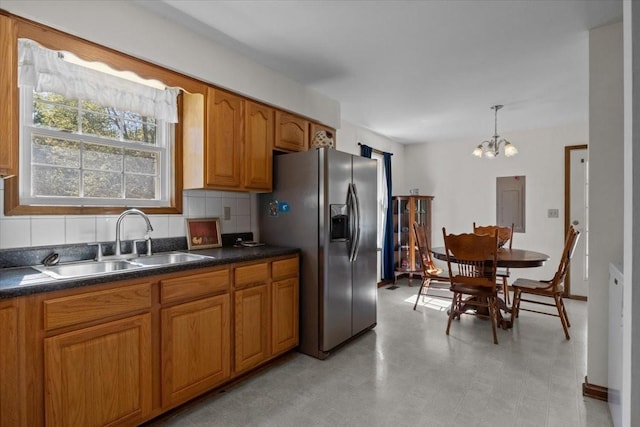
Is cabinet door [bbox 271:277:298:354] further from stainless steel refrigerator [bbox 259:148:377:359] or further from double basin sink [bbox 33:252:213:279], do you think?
double basin sink [bbox 33:252:213:279]

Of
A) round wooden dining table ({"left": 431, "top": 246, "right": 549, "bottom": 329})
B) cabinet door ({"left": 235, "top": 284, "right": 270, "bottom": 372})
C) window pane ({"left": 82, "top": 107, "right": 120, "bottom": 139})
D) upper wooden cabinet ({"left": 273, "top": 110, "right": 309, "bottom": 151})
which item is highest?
upper wooden cabinet ({"left": 273, "top": 110, "right": 309, "bottom": 151})

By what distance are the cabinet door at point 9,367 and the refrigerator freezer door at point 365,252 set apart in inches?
90.6

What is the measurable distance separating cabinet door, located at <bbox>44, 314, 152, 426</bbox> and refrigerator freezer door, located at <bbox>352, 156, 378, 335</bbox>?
1.81 m

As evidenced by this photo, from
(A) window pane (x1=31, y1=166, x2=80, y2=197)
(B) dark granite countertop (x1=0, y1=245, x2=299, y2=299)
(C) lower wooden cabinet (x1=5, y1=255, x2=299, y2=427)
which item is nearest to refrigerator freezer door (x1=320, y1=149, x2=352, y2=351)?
(C) lower wooden cabinet (x1=5, y1=255, x2=299, y2=427)

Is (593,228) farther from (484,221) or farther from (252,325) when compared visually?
(484,221)

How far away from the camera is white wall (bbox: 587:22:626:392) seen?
84.4 inches

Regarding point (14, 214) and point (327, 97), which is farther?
point (327, 97)

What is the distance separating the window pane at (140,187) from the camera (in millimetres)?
2441

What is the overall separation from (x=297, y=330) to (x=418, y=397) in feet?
3.51

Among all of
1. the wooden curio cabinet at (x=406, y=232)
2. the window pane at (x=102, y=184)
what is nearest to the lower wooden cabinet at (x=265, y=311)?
the window pane at (x=102, y=184)

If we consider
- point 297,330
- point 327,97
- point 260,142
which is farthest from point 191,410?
point 327,97

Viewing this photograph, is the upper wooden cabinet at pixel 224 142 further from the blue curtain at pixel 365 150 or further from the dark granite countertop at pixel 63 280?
the blue curtain at pixel 365 150

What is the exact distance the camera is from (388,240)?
5422 millimetres

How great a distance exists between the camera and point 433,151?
19.4ft
